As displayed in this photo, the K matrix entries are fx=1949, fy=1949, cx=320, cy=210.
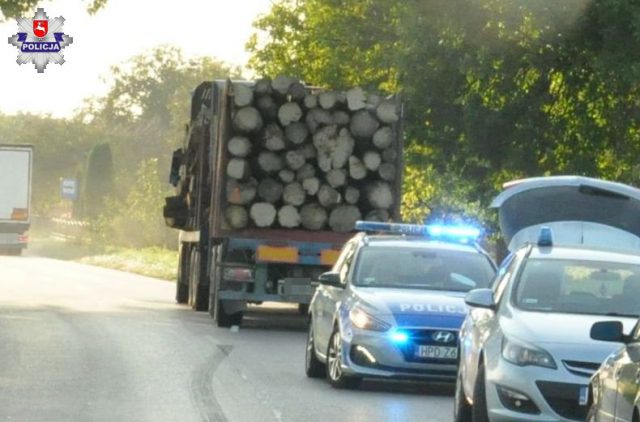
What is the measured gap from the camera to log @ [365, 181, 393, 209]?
28.8 metres

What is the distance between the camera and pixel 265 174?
28.9m

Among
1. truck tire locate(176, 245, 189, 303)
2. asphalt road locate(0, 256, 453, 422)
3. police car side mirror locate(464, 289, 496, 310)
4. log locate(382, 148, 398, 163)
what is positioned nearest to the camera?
police car side mirror locate(464, 289, 496, 310)

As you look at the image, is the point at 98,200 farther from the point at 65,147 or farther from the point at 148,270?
the point at 148,270

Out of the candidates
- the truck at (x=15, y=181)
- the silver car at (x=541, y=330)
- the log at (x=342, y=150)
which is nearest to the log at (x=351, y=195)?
the log at (x=342, y=150)

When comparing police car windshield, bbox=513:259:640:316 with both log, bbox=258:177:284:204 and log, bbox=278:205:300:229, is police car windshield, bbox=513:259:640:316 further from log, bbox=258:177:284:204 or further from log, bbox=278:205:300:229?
log, bbox=258:177:284:204

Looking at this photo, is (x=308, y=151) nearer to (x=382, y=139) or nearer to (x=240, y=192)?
(x=382, y=139)

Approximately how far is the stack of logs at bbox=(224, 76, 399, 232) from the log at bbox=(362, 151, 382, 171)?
0.05ft

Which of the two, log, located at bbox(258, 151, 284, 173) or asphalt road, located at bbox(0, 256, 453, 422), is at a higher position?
log, located at bbox(258, 151, 284, 173)

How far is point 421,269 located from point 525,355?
21.7 ft

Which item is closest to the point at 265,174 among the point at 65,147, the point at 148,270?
the point at 148,270

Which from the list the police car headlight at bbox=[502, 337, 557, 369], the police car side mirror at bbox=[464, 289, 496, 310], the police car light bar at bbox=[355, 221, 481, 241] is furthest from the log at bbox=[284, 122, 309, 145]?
the police car headlight at bbox=[502, 337, 557, 369]

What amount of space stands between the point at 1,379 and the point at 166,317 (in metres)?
12.3

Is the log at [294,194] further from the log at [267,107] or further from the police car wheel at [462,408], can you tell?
the police car wheel at [462,408]

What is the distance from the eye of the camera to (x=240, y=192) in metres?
28.5
